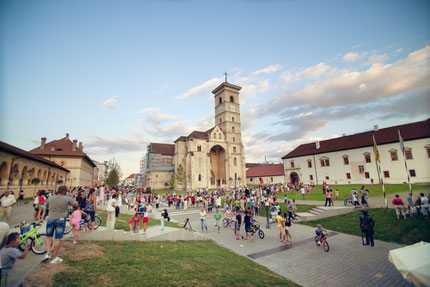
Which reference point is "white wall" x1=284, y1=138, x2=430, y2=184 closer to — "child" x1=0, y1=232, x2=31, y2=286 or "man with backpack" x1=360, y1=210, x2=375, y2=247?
"man with backpack" x1=360, y1=210, x2=375, y2=247

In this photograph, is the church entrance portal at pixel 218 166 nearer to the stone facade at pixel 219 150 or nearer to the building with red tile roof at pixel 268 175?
the stone facade at pixel 219 150

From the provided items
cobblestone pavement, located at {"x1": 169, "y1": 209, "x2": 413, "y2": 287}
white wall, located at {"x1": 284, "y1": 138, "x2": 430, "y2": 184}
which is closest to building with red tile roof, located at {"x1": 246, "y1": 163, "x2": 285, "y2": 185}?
white wall, located at {"x1": 284, "y1": 138, "x2": 430, "y2": 184}

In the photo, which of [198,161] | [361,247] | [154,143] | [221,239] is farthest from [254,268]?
[154,143]

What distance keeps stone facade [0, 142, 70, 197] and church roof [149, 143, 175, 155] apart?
124 ft

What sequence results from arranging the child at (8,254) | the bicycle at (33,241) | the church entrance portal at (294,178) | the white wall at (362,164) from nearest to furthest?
the child at (8,254) < the bicycle at (33,241) < the white wall at (362,164) < the church entrance portal at (294,178)

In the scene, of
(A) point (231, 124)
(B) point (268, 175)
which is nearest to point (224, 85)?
(A) point (231, 124)

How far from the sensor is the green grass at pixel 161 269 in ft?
16.7

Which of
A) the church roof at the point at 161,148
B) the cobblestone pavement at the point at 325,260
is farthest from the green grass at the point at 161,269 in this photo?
the church roof at the point at 161,148

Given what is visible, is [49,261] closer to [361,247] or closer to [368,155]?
[361,247]

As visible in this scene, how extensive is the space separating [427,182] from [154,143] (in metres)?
70.7

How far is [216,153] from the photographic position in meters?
62.3

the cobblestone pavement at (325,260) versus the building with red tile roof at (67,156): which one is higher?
the building with red tile roof at (67,156)

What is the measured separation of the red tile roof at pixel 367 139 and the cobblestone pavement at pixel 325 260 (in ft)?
106

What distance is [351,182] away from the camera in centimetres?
3916
